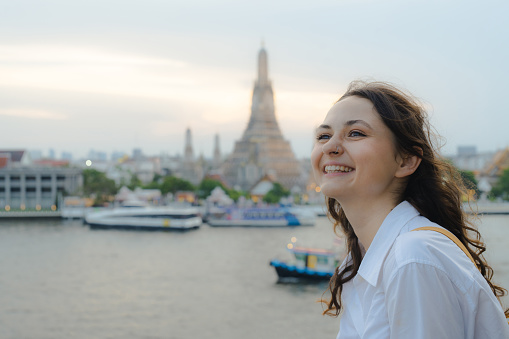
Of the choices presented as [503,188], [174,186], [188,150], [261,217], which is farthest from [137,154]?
→ [261,217]

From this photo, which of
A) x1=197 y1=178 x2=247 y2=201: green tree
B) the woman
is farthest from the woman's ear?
x1=197 y1=178 x2=247 y2=201: green tree

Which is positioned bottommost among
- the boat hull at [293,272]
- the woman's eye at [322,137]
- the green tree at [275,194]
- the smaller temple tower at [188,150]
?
the boat hull at [293,272]

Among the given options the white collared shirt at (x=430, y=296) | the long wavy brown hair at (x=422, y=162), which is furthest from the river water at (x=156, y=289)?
the white collared shirt at (x=430, y=296)

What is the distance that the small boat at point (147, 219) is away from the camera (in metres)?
18.2

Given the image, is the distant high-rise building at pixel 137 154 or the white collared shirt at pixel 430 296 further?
the distant high-rise building at pixel 137 154

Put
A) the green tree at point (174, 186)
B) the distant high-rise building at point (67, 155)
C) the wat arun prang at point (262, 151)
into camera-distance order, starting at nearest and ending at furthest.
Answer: the green tree at point (174, 186)
the wat arun prang at point (262, 151)
the distant high-rise building at point (67, 155)

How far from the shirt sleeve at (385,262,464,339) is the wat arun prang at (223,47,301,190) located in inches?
1128

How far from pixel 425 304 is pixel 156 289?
913cm

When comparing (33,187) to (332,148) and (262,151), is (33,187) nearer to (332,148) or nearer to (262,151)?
(262,151)

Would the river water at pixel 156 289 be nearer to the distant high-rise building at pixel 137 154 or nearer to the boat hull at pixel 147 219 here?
the boat hull at pixel 147 219

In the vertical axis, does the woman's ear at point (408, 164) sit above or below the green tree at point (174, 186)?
above

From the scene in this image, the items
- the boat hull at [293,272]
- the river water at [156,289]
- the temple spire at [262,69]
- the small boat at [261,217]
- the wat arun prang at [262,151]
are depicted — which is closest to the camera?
the river water at [156,289]

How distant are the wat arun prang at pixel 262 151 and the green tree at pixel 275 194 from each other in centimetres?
379

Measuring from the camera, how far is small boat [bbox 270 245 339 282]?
9.93 meters
